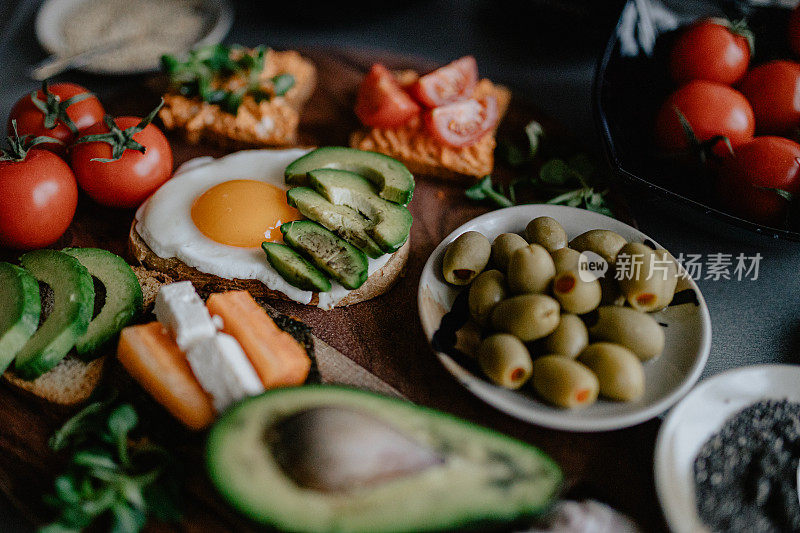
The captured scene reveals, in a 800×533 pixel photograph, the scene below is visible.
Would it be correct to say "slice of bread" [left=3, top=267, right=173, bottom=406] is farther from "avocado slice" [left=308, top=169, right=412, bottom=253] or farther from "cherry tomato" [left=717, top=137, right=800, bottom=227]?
"cherry tomato" [left=717, top=137, right=800, bottom=227]

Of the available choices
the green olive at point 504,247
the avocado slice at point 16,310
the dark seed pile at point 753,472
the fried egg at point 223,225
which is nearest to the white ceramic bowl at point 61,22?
the fried egg at point 223,225

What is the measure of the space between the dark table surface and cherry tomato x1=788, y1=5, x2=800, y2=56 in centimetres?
84

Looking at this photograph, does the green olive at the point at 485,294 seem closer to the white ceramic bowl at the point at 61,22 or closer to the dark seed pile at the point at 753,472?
the dark seed pile at the point at 753,472

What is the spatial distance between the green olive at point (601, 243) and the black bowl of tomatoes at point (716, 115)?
1.03 feet

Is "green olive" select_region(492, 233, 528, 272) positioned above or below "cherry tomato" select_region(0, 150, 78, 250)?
below

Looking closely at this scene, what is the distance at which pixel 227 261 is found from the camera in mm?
2102

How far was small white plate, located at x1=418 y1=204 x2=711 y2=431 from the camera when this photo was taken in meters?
1.67

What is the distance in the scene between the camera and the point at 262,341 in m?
1.81

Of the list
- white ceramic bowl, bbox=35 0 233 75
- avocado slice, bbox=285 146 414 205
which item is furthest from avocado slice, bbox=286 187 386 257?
white ceramic bowl, bbox=35 0 233 75

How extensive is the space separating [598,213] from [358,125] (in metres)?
1.28

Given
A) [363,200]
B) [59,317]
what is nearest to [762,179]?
[363,200]

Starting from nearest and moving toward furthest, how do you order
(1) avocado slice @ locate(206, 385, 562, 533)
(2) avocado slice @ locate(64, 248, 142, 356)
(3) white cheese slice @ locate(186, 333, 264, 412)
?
(1) avocado slice @ locate(206, 385, 562, 533), (3) white cheese slice @ locate(186, 333, 264, 412), (2) avocado slice @ locate(64, 248, 142, 356)

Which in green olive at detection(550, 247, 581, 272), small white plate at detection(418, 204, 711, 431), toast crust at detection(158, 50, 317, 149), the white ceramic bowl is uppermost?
the white ceramic bowl

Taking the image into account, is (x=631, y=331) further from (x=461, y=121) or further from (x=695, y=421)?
(x=461, y=121)
